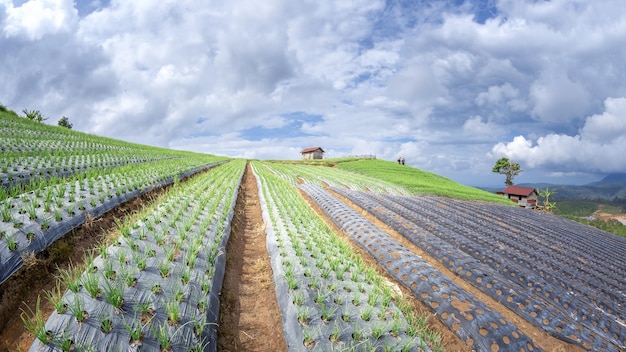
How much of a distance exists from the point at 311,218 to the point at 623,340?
9644 mm

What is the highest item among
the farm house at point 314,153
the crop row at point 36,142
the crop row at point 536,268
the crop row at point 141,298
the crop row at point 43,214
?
the farm house at point 314,153

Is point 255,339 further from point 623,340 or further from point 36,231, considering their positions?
point 623,340

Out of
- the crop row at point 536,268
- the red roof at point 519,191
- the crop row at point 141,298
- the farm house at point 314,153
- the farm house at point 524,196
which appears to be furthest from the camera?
the farm house at point 314,153

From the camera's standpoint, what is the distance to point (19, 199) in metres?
6.44

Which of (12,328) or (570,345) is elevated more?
(12,328)

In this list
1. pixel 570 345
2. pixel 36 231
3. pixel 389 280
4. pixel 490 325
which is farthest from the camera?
pixel 389 280

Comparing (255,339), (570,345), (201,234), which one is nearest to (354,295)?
(255,339)

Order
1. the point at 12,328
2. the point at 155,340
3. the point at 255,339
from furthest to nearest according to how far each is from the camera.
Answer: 1. the point at 255,339
2. the point at 12,328
3. the point at 155,340

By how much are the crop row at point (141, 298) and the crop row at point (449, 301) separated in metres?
5.07

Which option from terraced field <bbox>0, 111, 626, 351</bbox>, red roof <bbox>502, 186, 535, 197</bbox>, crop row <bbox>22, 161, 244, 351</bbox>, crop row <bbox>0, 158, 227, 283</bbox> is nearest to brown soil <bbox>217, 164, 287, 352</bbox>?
terraced field <bbox>0, 111, 626, 351</bbox>

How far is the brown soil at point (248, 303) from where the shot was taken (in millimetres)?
4688

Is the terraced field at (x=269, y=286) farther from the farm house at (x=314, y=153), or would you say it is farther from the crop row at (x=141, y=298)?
the farm house at (x=314, y=153)

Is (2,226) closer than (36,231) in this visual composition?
Yes

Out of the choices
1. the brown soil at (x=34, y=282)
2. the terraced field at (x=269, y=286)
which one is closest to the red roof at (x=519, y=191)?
the terraced field at (x=269, y=286)
